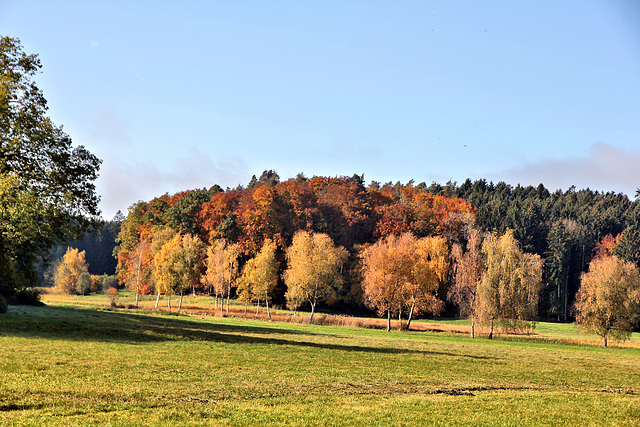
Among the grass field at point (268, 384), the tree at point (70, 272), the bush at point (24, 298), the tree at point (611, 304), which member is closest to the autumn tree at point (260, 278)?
the bush at point (24, 298)

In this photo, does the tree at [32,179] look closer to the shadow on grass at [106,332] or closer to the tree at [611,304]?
the shadow on grass at [106,332]

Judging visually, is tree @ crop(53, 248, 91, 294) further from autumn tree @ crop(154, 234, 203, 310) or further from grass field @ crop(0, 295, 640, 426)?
grass field @ crop(0, 295, 640, 426)

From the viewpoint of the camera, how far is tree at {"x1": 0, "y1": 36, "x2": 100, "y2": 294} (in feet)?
98.1

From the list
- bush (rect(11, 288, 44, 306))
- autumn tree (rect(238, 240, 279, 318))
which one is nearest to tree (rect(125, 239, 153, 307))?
autumn tree (rect(238, 240, 279, 318))

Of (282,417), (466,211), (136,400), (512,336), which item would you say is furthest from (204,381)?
(466,211)

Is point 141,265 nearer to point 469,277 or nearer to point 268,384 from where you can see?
point 469,277

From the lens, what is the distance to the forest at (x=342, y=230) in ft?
294

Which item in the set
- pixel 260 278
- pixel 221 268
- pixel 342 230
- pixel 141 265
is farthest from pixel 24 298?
pixel 342 230

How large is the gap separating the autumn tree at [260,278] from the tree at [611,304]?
3903 cm

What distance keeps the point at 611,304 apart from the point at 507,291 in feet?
35.3

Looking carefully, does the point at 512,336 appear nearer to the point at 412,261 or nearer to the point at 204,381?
the point at 412,261

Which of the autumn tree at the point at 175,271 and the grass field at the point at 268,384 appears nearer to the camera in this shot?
the grass field at the point at 268,384

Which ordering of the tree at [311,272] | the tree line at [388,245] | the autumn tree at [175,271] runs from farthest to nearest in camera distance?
1. the autumn tree at [175,271]
2. the tree at [311,272]
3. the tree line at [388,245]

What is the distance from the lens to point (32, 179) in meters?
32.4
